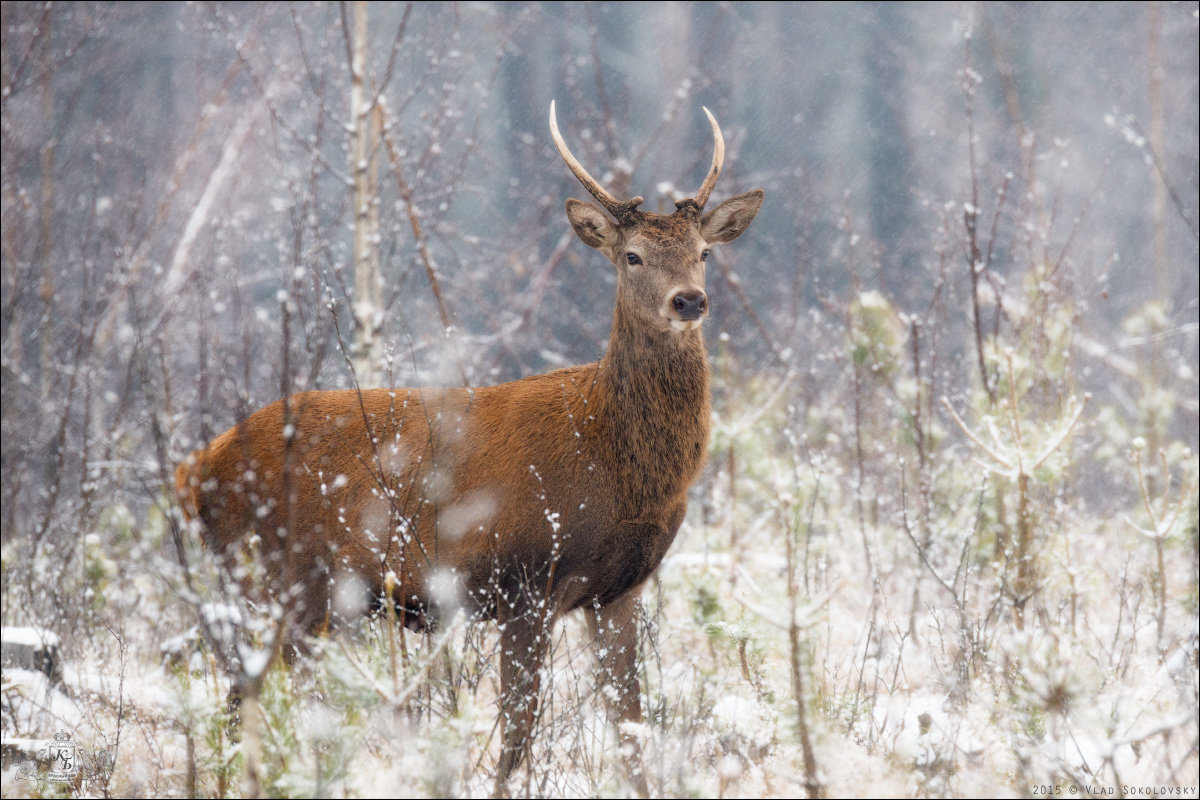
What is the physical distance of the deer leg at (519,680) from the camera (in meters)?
3.32

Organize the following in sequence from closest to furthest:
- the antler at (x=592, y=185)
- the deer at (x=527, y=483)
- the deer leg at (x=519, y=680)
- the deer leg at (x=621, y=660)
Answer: the deer leg at (x=519, y=680)
the deer leg at (x=621, y=660)
the deer at (x=527, y=483)
the antler at (x=592, y=185)

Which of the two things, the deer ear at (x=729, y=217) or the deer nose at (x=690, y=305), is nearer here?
the deer nose at (x=690, y=305)

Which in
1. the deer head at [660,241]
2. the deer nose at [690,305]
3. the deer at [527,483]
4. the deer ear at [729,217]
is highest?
the deer ear at [729,217]

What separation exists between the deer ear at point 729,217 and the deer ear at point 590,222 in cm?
46

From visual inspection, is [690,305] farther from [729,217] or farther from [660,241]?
[729,217]

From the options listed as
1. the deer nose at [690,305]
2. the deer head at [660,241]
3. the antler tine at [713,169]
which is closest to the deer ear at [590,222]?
the deer head at [660,241]

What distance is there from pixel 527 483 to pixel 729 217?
177 cm

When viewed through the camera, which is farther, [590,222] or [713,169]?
[590,222]

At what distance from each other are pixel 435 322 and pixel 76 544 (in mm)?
5036

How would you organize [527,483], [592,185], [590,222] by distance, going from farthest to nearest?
[590,222] < [592,185] < [527,483]

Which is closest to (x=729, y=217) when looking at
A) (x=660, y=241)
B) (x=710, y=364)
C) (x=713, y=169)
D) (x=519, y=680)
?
(x=713, y=169)

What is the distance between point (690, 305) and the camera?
12.4 feet

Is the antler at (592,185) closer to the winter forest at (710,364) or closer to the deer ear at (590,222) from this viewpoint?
the deer ear at (590,222)

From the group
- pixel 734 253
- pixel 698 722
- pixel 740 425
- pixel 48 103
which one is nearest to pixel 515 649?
pixel 698 722
